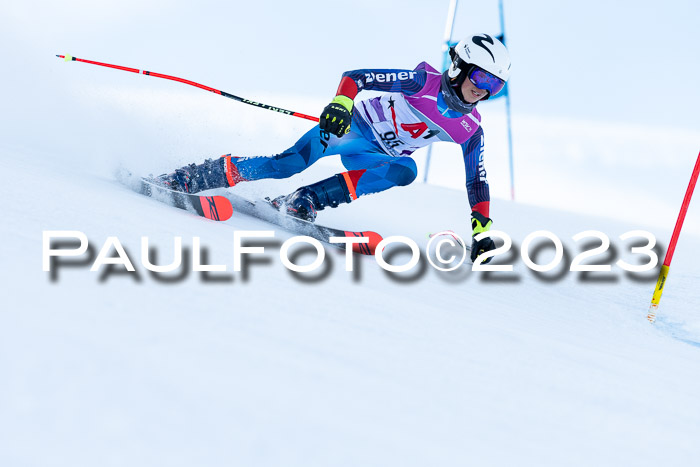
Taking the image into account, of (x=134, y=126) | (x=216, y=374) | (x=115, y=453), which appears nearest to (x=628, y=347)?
(x=216, y=374)

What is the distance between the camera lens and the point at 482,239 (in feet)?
11.2

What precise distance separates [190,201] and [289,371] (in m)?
2.33

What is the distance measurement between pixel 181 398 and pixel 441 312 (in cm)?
121

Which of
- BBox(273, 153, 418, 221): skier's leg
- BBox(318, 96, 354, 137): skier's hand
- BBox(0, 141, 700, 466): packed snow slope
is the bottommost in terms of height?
BBox(0, 141, 700, 466): packed snow slope

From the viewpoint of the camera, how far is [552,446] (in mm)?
1002

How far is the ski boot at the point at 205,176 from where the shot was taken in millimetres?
3660

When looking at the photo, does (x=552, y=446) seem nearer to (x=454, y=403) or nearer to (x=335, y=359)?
(x=454, y=403)

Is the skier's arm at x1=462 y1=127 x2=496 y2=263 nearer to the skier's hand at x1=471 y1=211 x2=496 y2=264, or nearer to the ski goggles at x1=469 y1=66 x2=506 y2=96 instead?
the skier's hand at x1=471 y1=211 x2=496 y2=264

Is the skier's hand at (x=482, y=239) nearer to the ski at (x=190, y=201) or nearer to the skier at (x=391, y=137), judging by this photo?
the skier at (x=391, y=137)

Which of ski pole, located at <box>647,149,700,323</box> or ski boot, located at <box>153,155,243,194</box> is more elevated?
ski boot, located at <box>153,155,243,194</box>

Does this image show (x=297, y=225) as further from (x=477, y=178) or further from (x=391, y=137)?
(x=477, y=178)

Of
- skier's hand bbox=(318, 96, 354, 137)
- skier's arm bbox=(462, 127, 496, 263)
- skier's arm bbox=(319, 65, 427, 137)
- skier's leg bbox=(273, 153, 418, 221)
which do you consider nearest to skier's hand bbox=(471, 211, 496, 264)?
skier's arm bbox=(462, 127, 496, 263)

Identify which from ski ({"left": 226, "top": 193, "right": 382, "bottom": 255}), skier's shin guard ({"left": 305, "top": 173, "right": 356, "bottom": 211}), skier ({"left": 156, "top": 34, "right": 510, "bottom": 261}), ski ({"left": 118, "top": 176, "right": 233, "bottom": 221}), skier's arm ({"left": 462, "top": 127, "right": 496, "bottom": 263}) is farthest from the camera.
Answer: skier's shin guard ({"left": 305, "top": 173, "right": 356, "bottom": 211})

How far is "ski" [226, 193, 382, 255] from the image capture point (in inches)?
132
